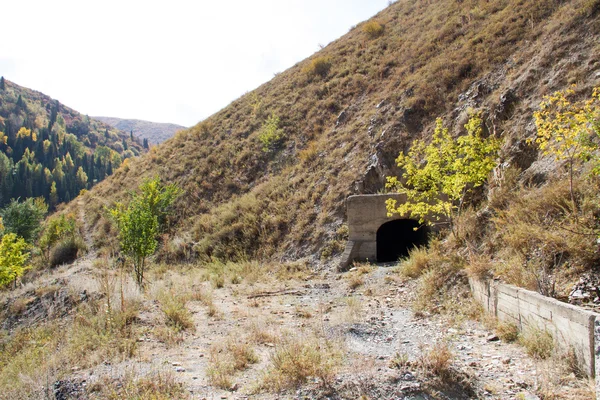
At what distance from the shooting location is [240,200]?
58.9 ft

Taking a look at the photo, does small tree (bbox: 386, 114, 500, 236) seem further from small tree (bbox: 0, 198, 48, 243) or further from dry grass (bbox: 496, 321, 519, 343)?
small tree (bbox: 0, 198, 48, 243)

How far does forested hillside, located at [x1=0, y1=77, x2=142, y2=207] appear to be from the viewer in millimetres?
100375

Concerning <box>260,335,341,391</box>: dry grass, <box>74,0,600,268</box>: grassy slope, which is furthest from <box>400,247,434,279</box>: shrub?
<box>260,335,341,391</box>: dry grass

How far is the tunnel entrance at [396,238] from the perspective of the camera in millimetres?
13500

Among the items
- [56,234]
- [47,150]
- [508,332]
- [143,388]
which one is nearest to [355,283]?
[508,332]

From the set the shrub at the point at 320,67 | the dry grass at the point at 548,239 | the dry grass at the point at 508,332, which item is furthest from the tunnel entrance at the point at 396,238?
the shrub at the point at 320,67

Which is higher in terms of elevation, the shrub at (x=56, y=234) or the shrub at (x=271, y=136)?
the shrub at (x=271, y=136)

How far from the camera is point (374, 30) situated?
26.9 m

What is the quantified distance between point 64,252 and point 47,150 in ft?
419

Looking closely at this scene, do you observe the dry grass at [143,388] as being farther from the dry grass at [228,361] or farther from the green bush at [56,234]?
the green bush at [56,234]

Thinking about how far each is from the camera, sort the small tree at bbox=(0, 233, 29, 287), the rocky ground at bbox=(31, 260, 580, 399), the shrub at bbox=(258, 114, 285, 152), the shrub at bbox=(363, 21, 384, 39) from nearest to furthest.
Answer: the rocky ground at bbox=(31, 260, 580, 399)
the small tree at bbox=(0, 233, 29, 287)
the shrub at bbox=(258, 114, 285, 152)
the shrub at bbox=(363, 21, 384, 39)

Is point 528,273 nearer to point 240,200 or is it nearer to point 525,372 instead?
point 525,372

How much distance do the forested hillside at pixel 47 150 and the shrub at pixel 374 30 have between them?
3985 inches

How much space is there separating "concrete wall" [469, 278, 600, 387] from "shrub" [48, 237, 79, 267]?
22267 millimetres
